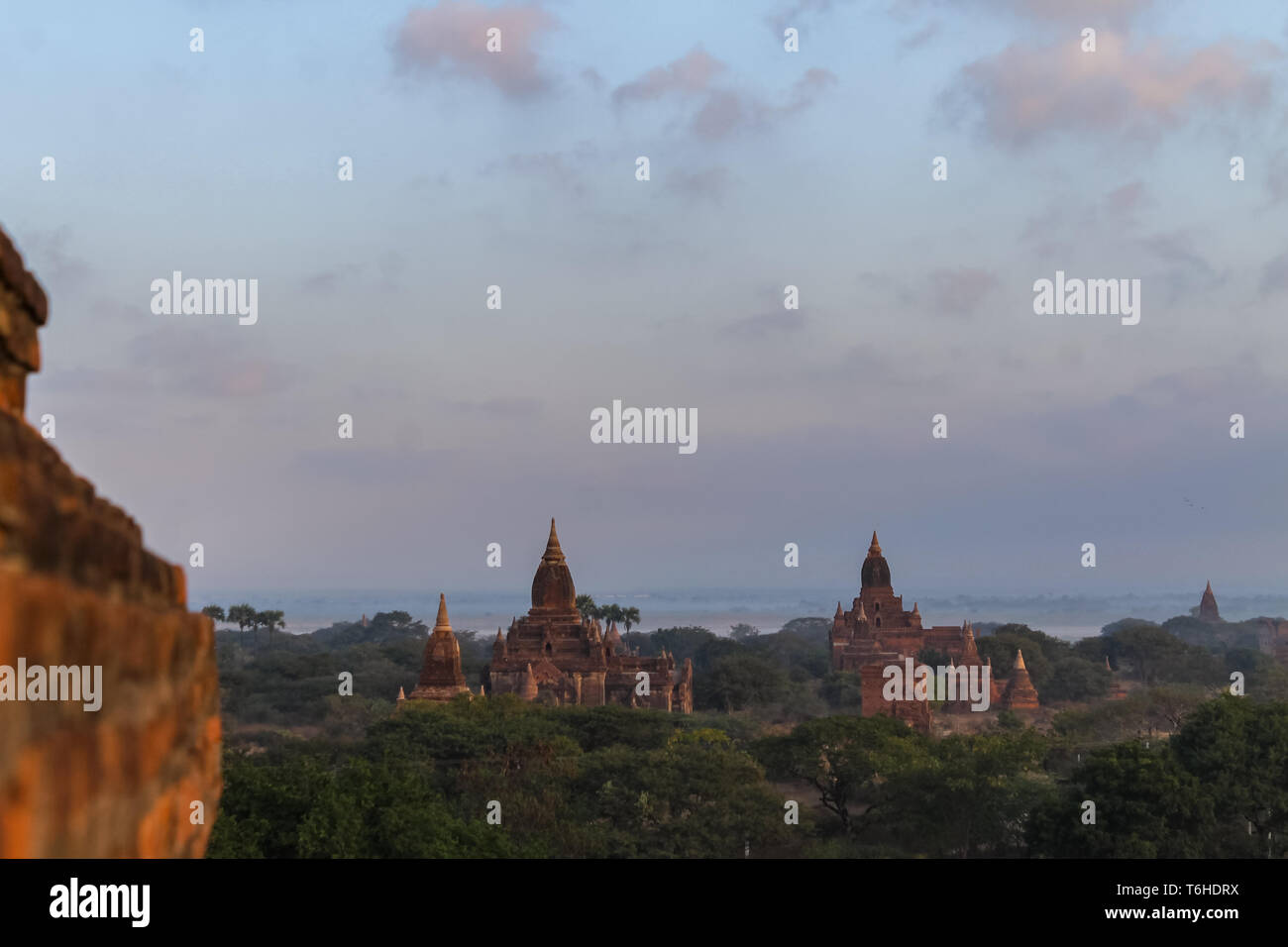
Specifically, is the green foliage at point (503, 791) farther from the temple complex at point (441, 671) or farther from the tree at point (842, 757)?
the temple complex at point (441, 671)

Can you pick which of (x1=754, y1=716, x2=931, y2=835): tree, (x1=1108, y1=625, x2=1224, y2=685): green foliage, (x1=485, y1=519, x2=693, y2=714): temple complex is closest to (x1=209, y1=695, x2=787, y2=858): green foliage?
(x1=754, y1=716, x2=931, y2=835): tree

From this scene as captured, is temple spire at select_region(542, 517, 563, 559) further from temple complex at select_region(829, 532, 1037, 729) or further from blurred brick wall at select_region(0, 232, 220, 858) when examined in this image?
blurred brick wall at select_region(0, 232, 220, 858)

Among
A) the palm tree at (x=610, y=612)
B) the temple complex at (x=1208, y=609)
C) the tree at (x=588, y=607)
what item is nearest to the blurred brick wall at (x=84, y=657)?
the palm tree at (x=610, y=612)

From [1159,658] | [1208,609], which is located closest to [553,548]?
[1159,658]

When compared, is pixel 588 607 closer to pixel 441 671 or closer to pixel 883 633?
pixel 883 633

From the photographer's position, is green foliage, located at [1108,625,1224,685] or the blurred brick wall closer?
the blurred brick wall
